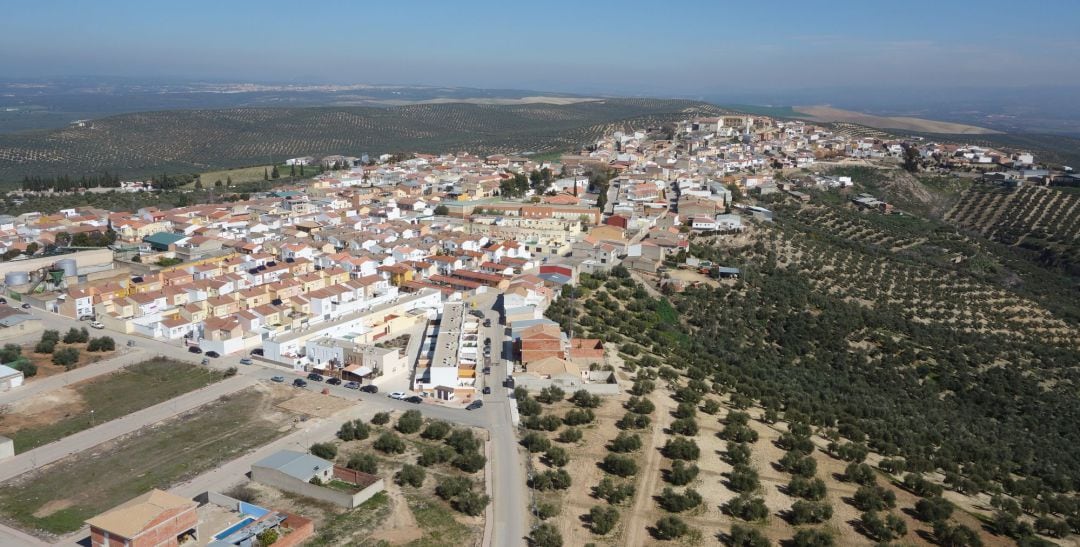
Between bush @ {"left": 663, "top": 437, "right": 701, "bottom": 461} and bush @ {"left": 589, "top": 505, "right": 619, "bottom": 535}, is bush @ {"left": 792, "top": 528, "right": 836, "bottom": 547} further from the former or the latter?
bush @ {"left": 589, "top": 505, "right": 619, "bottom": 535}

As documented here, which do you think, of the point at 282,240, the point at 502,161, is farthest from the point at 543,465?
the point at 502,161

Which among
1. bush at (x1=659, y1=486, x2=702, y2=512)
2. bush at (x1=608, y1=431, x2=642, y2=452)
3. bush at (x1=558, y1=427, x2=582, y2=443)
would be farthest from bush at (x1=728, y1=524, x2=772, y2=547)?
bush at (x1=558, y1=427, x2=582, y2=443)

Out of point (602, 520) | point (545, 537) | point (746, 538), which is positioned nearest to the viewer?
point (545, 537)

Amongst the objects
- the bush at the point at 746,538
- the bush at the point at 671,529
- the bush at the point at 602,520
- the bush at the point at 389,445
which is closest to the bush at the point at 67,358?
the bush at the point at 389,445

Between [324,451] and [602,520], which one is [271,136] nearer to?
[324,451]

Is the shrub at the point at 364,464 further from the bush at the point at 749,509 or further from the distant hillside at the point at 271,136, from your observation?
the distant hillside at the point at 271,136

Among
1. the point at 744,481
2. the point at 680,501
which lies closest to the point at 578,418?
the point at 680,501
